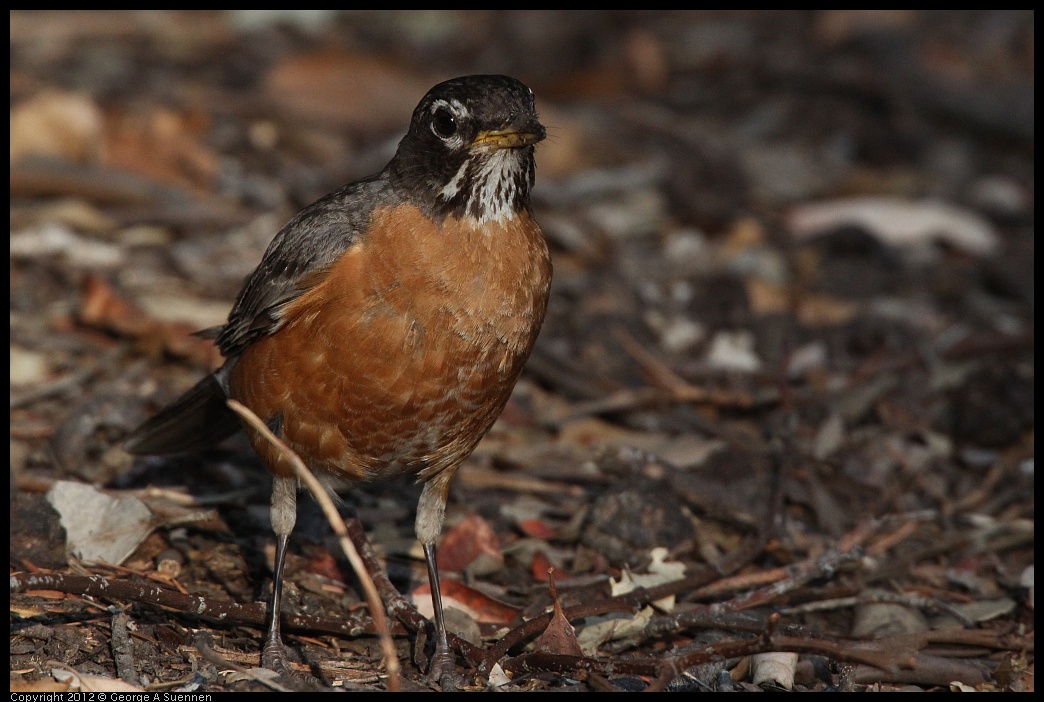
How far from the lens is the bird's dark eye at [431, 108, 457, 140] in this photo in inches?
214

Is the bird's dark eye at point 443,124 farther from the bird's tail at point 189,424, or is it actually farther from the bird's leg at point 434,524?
the bird's tail at point 189,424

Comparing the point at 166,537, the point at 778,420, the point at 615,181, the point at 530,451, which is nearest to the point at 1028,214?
the point at 615,181

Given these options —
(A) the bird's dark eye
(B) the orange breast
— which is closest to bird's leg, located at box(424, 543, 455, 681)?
(B) the orange breast

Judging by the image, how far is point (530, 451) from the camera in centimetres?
750

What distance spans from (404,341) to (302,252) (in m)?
0.75

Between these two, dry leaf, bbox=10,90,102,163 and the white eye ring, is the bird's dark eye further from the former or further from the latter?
dry leaf, bbox=10,90,102,163

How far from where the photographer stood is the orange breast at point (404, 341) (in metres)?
5.39

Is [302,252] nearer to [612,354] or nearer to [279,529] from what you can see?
[279,529]

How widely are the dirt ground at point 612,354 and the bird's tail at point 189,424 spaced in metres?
0.27

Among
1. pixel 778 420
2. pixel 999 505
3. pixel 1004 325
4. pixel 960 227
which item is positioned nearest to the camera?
pixel 999 505

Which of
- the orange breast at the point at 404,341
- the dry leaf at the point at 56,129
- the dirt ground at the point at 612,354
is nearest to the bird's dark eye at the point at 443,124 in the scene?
the orange breast at the point at 404,341

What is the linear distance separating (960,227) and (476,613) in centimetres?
645

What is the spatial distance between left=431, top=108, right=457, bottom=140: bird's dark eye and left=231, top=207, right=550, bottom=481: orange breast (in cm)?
39

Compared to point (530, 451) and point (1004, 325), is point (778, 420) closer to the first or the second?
point (530, 451)
